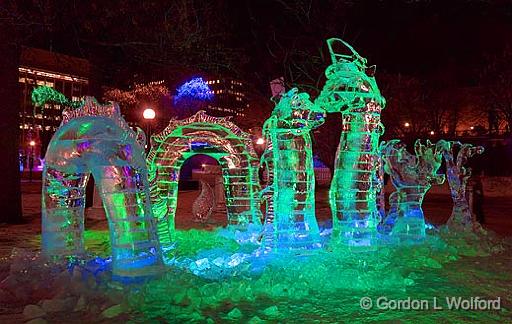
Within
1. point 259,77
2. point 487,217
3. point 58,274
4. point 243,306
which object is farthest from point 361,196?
point 259,77

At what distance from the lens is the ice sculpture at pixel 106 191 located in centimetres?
520

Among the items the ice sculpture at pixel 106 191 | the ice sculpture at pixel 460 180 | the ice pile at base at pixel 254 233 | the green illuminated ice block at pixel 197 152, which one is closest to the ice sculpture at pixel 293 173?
the ice pile at base at pixel 254 233

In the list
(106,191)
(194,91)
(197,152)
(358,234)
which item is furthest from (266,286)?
(194,91)

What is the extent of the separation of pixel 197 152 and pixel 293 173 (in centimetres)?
206

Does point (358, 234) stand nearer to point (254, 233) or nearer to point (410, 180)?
point (410, 180)

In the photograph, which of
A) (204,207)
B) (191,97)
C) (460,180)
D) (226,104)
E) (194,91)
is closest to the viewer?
(460,180)

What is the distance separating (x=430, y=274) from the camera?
589cm

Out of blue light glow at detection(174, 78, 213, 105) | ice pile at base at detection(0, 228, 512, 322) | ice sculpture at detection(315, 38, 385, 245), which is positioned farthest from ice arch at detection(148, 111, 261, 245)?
blue light glow at detection(174, 78, 213, 105)

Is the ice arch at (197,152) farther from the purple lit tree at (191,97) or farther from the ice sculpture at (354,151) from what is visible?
the purple lit tree at (191,97)

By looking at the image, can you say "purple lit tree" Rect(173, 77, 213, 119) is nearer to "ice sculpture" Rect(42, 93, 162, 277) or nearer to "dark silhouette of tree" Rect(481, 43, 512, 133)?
"dark silhouette of tree" Rect(481, 43, 512, 133)

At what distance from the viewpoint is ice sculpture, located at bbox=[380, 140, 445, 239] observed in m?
7.65

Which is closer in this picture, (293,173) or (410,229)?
(293,173)

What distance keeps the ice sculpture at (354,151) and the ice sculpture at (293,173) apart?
0.32 m

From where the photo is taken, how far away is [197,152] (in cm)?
794
